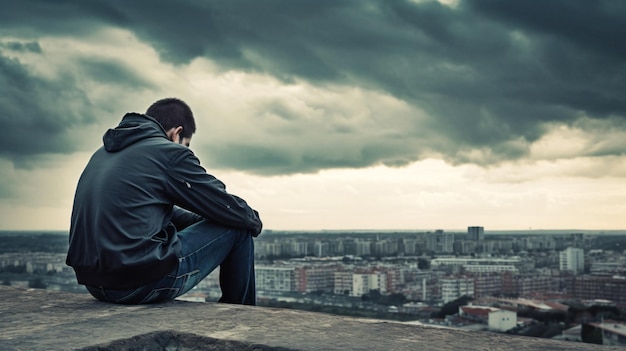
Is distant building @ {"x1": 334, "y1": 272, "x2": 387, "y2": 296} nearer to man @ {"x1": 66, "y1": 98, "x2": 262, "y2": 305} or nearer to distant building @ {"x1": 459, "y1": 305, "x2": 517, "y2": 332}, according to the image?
distant building @ {"x1": 459, "y1": 305, "x2": 517, "y2": 332}

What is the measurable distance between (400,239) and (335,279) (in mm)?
17543

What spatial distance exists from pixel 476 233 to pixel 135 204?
5955 cm

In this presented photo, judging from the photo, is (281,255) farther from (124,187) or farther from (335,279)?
(124,187)

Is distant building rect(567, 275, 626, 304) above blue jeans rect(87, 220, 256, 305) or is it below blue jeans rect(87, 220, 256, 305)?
below

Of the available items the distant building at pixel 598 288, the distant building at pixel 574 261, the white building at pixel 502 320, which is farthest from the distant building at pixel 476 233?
the white building at pixel 502 320

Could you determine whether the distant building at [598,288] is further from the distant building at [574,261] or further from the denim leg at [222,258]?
the denim leg at [222,258]

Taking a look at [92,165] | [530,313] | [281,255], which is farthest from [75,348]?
[281,255]

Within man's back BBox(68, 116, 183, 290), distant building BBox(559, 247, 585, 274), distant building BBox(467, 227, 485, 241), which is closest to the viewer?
man's back BBox(68, 116, 183, 290)

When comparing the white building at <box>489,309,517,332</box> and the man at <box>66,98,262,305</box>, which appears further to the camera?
the white building at <box>489,309,517,332</box>

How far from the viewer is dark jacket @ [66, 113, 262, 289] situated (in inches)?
111

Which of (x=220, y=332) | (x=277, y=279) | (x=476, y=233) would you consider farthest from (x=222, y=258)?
(x=476, y=233)

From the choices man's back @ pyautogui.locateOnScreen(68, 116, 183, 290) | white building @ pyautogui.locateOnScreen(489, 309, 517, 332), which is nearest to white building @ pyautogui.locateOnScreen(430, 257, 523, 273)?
white building @ pyautogui.locateOnScreen(489, 309, 517, 332)

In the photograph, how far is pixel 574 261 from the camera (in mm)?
51719

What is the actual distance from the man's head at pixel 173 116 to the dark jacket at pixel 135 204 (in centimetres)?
11
